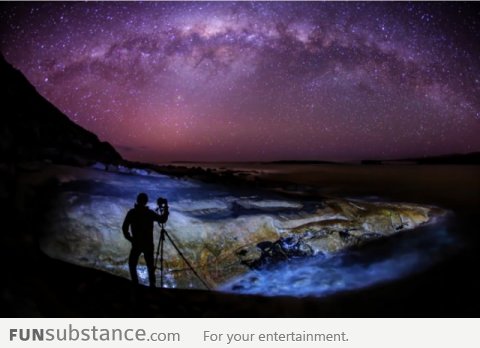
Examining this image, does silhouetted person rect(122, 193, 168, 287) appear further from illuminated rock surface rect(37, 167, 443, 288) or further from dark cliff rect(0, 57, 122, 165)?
dark cliff rect(0, 57, 122, 165)

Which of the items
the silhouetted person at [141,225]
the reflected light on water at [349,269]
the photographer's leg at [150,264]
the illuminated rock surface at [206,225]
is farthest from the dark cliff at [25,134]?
the reflected light on water at [349,269]

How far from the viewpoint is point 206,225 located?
6.58 m

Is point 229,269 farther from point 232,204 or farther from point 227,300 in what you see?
point 232,204

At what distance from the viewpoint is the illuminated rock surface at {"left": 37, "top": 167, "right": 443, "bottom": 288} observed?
576 cm

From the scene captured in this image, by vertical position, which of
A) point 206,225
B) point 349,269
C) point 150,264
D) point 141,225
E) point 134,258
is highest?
point 206,225

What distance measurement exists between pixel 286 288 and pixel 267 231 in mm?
1479

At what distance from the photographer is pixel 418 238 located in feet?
28.6

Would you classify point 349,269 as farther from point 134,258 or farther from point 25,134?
point 25,134

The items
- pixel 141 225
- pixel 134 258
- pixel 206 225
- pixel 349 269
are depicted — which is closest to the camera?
pixel 141 225

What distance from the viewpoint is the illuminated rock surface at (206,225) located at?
5.76 meters

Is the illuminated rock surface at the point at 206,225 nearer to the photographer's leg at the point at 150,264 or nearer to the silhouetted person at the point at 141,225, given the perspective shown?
the photographer's leg at the point at 150,264

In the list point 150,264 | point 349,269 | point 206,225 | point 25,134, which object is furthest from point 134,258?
point 25,134

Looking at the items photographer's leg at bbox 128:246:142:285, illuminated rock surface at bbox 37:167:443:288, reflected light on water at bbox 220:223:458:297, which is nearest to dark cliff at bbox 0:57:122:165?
illuminated rock surface at bbox 37:167:443:288
